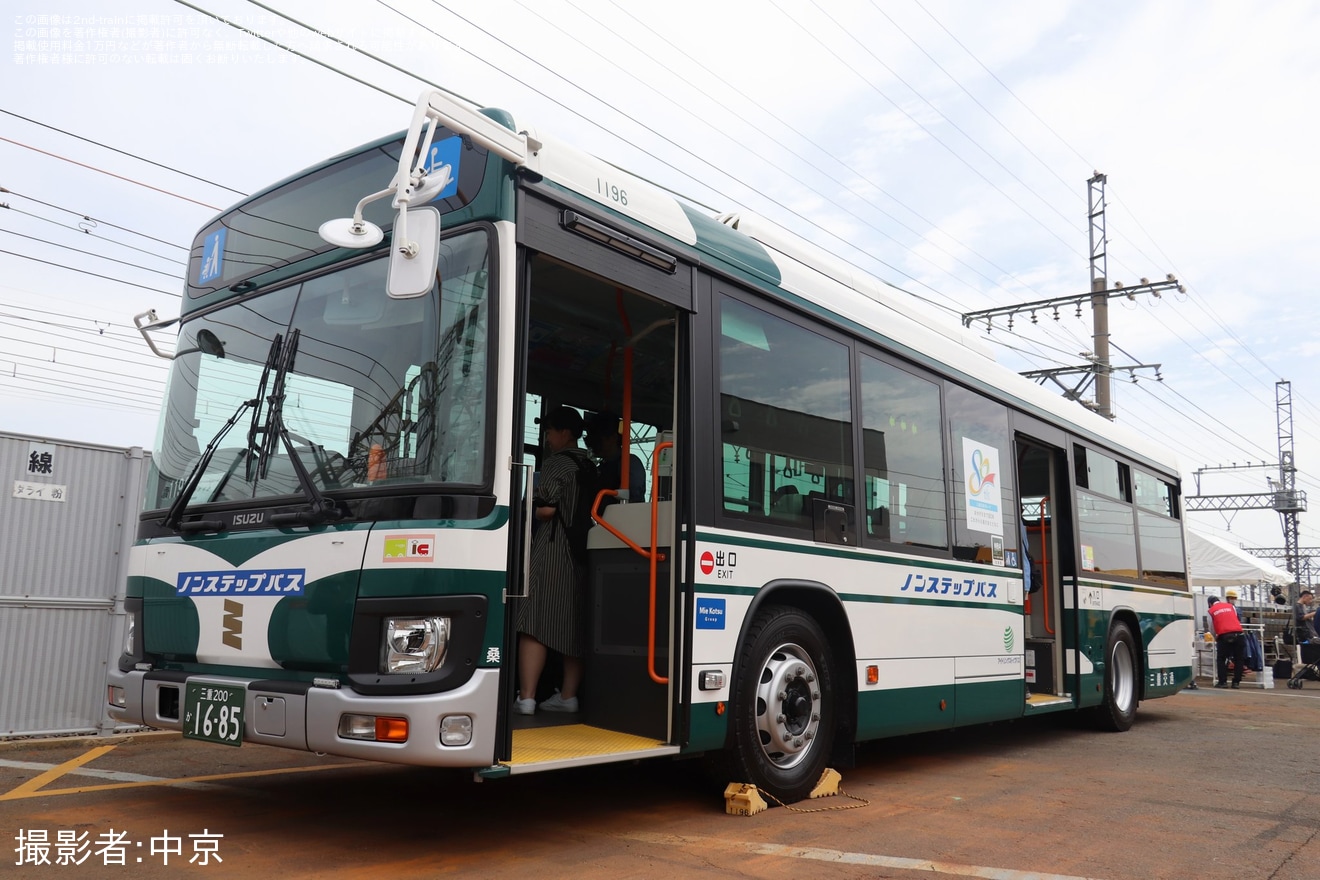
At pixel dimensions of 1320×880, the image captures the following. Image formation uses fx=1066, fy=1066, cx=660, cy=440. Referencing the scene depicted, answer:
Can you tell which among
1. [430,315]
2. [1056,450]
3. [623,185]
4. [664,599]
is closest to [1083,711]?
[1056,450]

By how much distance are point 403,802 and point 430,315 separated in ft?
9.09

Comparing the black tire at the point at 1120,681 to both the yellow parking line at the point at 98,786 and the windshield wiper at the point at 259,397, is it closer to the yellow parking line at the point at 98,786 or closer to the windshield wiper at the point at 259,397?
the yellow parking line at the point at 98,786

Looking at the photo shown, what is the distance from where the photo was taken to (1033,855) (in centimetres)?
492

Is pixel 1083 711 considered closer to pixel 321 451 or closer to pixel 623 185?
pixel 623 185

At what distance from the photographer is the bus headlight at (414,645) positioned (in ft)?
13.8

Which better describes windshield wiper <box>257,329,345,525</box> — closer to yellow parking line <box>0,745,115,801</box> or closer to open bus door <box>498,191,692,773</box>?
open bus door <box>498,191,692,773</box>

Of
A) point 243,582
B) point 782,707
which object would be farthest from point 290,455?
point 782,707

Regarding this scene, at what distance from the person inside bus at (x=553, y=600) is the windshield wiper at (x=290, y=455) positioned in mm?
1430

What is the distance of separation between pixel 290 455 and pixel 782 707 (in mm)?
2916

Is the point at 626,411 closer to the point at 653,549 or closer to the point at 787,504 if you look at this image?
the point at 787,504

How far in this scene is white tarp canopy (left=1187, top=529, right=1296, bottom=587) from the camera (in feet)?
72.9

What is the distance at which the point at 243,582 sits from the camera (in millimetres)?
4766

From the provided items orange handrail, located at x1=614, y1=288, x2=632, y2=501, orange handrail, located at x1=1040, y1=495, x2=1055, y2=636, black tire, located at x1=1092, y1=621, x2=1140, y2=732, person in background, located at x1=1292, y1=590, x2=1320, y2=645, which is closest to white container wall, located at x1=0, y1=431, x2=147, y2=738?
orange handrail, located at x1=614, y1=288, x2=632, y2=501

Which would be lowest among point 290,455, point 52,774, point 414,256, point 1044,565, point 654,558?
point 52,774
